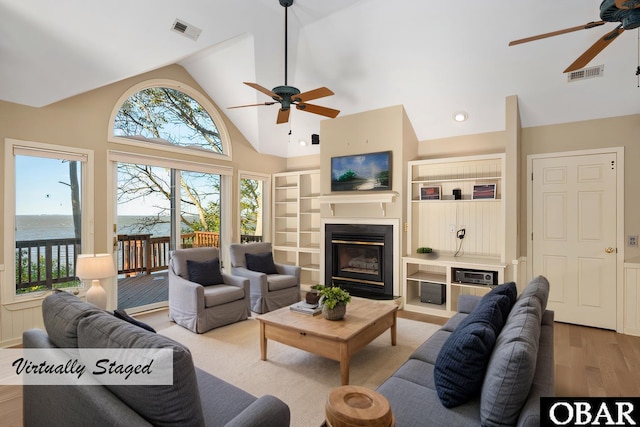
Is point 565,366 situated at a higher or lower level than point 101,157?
lower

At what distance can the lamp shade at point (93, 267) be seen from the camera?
10.2 ft

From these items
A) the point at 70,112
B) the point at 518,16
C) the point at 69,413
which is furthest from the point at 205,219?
the point at 518,16

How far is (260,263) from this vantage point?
5043 mm

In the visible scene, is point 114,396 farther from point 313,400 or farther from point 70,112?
point 70,112

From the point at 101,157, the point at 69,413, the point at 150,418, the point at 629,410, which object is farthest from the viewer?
the point at 101,157

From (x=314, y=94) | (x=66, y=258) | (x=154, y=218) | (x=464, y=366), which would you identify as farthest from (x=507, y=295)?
(x=66, y=258)

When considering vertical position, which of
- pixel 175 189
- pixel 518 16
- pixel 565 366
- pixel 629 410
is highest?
pixel 518 16

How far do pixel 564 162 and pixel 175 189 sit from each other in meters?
5.47

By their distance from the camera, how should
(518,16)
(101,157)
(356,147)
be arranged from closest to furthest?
(518,16) → (101,157) → (356,147)

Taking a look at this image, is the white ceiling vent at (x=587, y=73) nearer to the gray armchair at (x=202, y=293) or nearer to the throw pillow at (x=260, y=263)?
the throw pillow at (x=260, y=263)

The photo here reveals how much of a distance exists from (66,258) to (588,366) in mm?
5738

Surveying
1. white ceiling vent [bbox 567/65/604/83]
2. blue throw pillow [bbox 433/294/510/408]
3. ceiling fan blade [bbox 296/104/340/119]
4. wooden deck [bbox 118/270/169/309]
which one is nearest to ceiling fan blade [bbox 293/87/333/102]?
ceiling fan blade [bbox 296/104/340/119]

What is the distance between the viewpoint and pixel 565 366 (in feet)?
10.3

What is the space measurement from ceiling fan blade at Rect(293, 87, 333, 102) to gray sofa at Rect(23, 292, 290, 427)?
2.71 m
